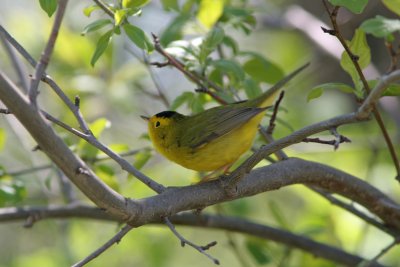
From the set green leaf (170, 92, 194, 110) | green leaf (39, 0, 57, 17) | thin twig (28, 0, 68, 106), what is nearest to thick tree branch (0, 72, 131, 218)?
thin twig (28, 0, 68, 106)

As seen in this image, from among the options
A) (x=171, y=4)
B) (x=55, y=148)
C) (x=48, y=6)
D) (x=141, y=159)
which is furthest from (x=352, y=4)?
(x=171, y=4)

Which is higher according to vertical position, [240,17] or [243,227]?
[240,17]

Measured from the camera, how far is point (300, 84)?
6.42 m

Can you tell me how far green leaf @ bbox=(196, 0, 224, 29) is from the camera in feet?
11.9

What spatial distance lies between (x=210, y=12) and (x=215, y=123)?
2.05 feet

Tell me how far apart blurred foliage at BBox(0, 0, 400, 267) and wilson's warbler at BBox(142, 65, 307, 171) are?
11 centimetres

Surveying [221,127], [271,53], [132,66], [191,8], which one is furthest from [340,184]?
[271,53]

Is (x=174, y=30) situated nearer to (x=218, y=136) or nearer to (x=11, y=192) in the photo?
(x=218, y=136)

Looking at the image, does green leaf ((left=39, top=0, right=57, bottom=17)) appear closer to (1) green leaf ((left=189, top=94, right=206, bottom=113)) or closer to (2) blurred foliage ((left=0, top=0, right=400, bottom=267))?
(2) blurred foliage ((left=0, top=0, right=400, bottom=267))

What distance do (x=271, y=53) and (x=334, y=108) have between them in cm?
194

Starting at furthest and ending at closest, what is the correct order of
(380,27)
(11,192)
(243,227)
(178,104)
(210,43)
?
(243,227), (11,192), (178,104), (210,43), (380,27)

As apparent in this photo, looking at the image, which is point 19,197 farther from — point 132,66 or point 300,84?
point 300,84

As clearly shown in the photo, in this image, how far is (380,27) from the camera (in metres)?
2.57

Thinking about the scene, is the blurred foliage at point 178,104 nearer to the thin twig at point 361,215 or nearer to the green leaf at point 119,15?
the green leaf at point 119,15
